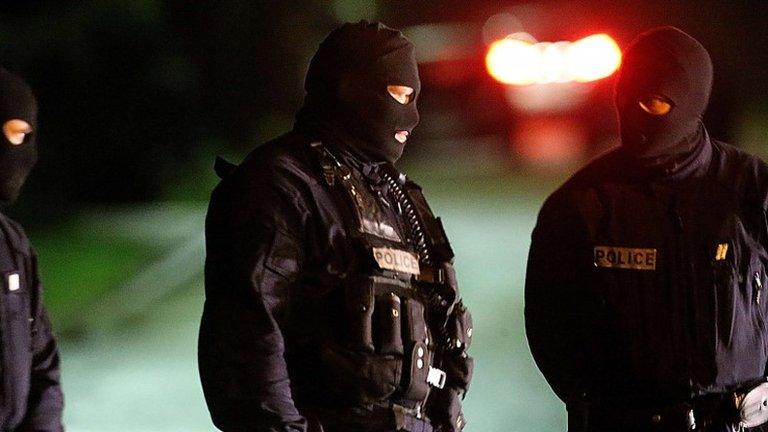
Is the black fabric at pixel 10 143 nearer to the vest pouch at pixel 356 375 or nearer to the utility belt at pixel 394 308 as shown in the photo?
the utility belt at pixel 394 308

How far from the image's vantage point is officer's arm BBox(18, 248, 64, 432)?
221 cm

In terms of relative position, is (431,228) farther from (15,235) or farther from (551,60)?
(551,60)

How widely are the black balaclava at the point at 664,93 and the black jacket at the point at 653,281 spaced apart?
0.20 ft

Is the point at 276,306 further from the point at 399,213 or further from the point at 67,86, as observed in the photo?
the point at 67,86

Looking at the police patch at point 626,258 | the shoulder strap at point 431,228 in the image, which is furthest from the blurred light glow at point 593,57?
the shoulder strap at point 431,228

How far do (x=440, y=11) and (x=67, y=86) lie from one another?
1582 mm

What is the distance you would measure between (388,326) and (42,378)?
81 cm

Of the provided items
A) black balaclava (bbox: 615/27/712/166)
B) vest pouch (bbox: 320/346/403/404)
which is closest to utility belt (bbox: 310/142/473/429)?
vest pouch (bbox: 320/346/403/404)

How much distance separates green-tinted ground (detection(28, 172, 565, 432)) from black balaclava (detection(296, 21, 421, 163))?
7.42 ft

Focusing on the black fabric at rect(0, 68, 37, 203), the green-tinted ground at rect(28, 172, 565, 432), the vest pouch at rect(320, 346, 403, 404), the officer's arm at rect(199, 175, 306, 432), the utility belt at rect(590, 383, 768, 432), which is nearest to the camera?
the officer's arm at rect(199, 175, 306, 432)

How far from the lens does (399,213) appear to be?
89.3 inches

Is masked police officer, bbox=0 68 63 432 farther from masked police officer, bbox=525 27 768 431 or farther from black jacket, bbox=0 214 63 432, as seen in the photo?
masked police officer, bbox=525 27 768 431

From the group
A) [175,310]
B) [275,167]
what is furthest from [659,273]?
[175,310]

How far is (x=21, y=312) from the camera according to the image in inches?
86.0
